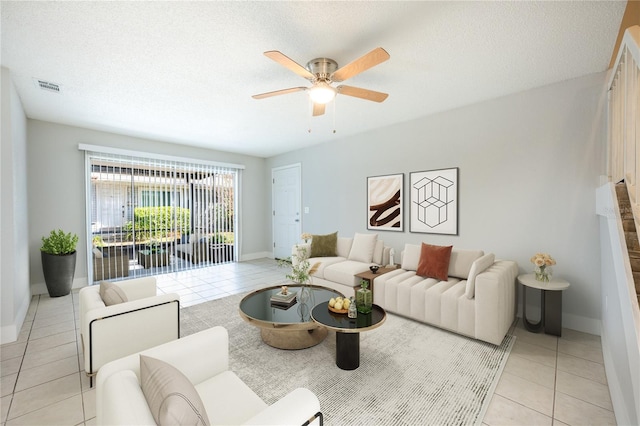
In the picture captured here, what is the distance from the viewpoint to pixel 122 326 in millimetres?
2027

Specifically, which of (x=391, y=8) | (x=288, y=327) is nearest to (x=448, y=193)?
(x=391, y=8)

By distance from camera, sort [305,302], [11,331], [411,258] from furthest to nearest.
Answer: [411,258], [305,302], [11,331]

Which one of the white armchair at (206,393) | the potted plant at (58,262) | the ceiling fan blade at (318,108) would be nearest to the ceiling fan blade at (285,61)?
the ceiling fan blade at (318,108)

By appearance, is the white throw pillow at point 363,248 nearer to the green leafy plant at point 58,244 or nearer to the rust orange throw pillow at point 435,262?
the rust orange throw pillow at point 435,262

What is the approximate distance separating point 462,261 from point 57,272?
5716 mm

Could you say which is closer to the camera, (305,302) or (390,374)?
(390,374)

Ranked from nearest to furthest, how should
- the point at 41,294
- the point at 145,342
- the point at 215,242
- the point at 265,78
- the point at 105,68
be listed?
1. the point at 145,342
2. the point at 105,68
3. the point at 265,78
4. the point at 41,294
5. the point at 215,242

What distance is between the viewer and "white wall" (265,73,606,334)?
288cm

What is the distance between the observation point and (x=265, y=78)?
288cm

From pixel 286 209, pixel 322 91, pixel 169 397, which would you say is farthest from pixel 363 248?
pixel 169 397

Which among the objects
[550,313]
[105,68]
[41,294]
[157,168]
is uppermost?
[105,68]

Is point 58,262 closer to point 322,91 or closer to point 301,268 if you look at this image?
point 301,268

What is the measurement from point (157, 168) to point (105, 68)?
10.2ft

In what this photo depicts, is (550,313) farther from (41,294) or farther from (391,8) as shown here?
(41,294)
